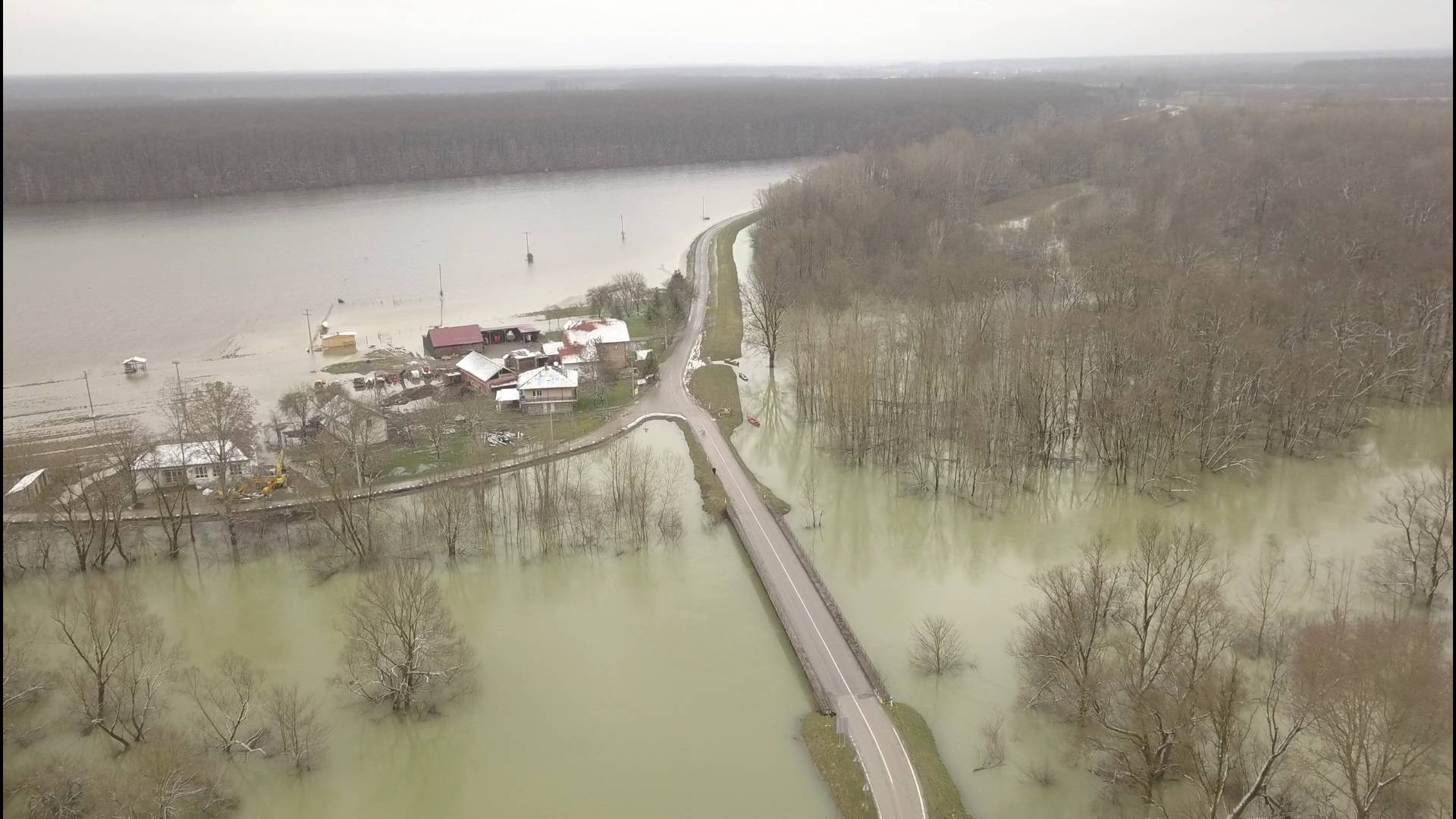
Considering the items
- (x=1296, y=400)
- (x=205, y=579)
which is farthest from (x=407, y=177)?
(x=1296, y=400)

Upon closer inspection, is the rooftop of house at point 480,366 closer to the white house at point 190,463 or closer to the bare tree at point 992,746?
the white house at point 190,463

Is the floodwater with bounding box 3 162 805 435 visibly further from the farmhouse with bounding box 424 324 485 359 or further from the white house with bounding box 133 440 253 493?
the white house with bounding box 133 440 253 493

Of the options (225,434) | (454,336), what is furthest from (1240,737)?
(454,336)

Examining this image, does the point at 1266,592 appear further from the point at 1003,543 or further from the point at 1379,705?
the point at 1003,543

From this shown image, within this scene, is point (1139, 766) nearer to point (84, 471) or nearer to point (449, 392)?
point (449, 392)

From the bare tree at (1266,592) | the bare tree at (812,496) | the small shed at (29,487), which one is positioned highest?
the small shed at (29,487)

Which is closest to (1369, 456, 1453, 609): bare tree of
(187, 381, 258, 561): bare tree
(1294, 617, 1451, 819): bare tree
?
(1294, 617, 1451, 819): bare tree

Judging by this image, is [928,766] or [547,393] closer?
[928,766]

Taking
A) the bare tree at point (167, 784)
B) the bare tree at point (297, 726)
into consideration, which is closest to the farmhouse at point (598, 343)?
the bare tree at point (297, 726)
